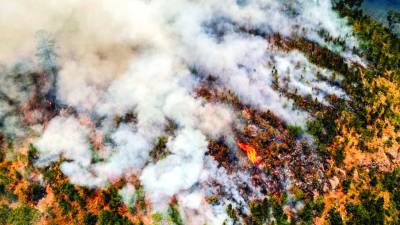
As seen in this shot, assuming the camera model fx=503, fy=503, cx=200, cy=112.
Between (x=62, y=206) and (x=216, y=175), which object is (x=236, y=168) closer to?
(x=216, y=175)

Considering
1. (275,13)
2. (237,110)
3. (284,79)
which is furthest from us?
(275,13)

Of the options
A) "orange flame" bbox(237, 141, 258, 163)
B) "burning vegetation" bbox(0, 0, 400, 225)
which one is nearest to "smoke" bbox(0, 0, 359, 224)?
"burning vegetation" bbox(0, 0, 400, 225)

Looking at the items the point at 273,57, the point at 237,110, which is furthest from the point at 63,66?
the point at 273,57

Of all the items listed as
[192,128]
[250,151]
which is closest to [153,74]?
[192,128]

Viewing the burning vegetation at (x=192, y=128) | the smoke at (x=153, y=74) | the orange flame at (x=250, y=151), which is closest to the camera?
the burning vegetation at (x=192, y=128)

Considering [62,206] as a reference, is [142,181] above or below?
above

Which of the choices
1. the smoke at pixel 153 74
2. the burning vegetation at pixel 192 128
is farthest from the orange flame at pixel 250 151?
the smoke at pixel 153 74

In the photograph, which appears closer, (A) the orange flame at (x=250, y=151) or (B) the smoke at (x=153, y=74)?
(B) the smoke at (x=153, y=74)

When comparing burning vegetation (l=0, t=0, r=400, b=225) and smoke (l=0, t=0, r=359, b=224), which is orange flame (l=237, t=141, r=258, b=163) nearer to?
burning vegetation (l=0, t=0, r=400, b=225)

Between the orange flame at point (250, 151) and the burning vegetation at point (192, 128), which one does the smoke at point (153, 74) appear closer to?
the burning vegetation at point (192, 128)
